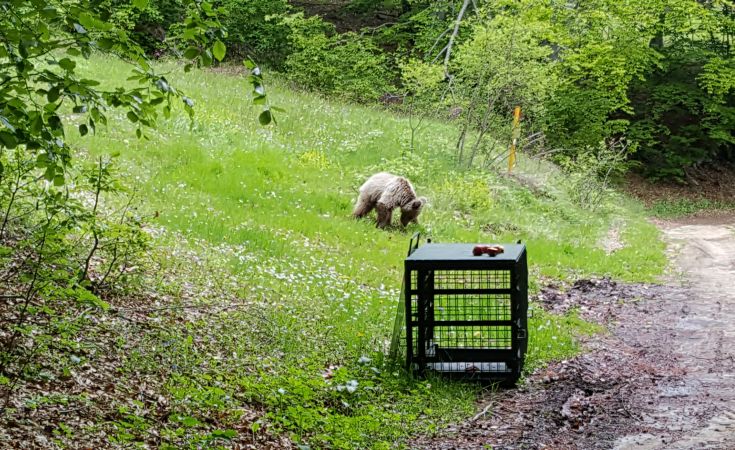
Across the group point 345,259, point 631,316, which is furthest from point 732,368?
point 345,259

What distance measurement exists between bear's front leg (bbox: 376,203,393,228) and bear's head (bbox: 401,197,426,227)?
1.00 feet

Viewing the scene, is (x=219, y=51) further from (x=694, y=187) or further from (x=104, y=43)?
(x=694, y=187)

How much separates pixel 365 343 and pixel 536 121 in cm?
2063

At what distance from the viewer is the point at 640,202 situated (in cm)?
3091

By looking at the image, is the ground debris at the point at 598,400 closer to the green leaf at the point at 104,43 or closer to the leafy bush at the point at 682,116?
the green leaf at the point at 104,43

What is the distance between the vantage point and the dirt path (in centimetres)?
688

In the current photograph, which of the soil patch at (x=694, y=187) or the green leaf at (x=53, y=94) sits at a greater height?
the green leaf at (x=53, y=94)

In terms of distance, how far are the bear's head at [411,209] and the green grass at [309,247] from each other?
42 centimetres

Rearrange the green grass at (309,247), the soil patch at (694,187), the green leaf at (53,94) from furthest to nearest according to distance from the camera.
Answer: the soil patch at (694,187) → the green grass at (309,247) → the green leaf at (53,94)

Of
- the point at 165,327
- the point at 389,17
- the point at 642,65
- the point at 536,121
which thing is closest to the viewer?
the point at 165,327

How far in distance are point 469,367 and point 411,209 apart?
23.9 feet

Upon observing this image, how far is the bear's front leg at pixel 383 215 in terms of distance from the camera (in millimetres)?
15477

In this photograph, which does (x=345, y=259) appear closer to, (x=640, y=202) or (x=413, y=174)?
(x=413, y=174)

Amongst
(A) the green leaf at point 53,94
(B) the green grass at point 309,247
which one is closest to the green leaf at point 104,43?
(A) the green leaf at point 53,94
